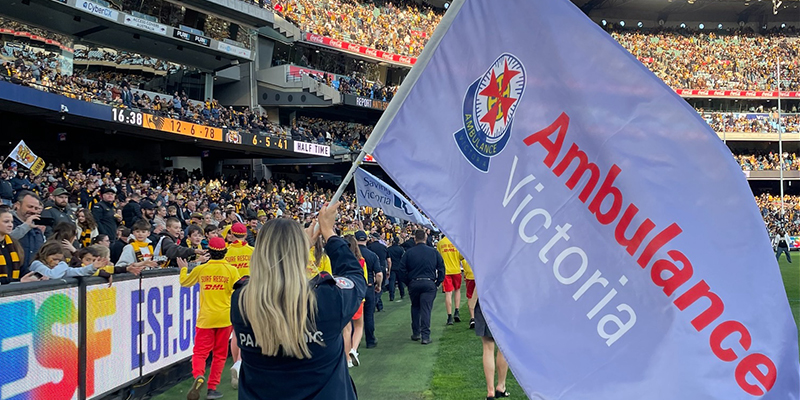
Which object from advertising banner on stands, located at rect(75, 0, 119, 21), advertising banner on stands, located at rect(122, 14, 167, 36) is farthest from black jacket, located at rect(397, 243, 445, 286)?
advertising banner on stands, located at rect(122, 14, 167, 36)

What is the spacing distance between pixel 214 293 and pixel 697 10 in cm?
7130

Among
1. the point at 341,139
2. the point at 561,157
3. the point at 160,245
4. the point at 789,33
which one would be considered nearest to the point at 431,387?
the point at 160,245

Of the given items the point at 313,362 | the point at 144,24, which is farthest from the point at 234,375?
the point at 144,24

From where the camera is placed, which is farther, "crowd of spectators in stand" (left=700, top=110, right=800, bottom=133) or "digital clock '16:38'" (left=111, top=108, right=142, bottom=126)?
"crowd of spectators in stand" (left=700, top=110, right=800, bottom=133)

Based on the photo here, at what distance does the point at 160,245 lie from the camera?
918 centimetres

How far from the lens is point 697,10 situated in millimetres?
68188

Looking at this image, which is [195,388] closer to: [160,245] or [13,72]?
[160,245]

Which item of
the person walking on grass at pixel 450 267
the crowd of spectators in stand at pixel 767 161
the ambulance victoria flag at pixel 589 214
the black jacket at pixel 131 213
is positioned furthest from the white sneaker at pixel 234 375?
the crowd of spectators in stand at pixel 767 161

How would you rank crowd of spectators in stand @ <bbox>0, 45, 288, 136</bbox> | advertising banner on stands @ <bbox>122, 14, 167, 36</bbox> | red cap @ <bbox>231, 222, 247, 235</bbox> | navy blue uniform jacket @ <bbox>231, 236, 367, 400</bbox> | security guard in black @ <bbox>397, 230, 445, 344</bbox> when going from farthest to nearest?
advertising banner on stands @ <bbox>122, 14, 167, 36</bbox> < crowd of spectators in stand @ <bbox>0, 45, 288, 136</bbox> < security guard in black @ <bbox>397, 230, 445, 344</bbox> < red cap @ <bbox>231, 222, 247, 235</bbox> < navy blue uniform jacket @ <bbox>231, 236, 367, 400</bbox>

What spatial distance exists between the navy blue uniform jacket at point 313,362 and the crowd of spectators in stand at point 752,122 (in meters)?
63.8

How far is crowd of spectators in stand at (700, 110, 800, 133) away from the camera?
6066cm

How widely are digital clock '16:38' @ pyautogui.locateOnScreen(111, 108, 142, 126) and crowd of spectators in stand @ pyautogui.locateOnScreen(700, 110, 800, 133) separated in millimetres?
49914

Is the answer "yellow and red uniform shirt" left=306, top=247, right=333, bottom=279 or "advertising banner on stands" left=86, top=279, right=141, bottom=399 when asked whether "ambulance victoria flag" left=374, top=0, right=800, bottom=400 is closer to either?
"yellow and red uniform shirt" left=306, top=247, right=333, bottom=279

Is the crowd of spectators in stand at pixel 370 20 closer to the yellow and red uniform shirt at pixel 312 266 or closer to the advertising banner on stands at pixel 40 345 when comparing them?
the yellow and red uniform shirt at pixel 312 266
